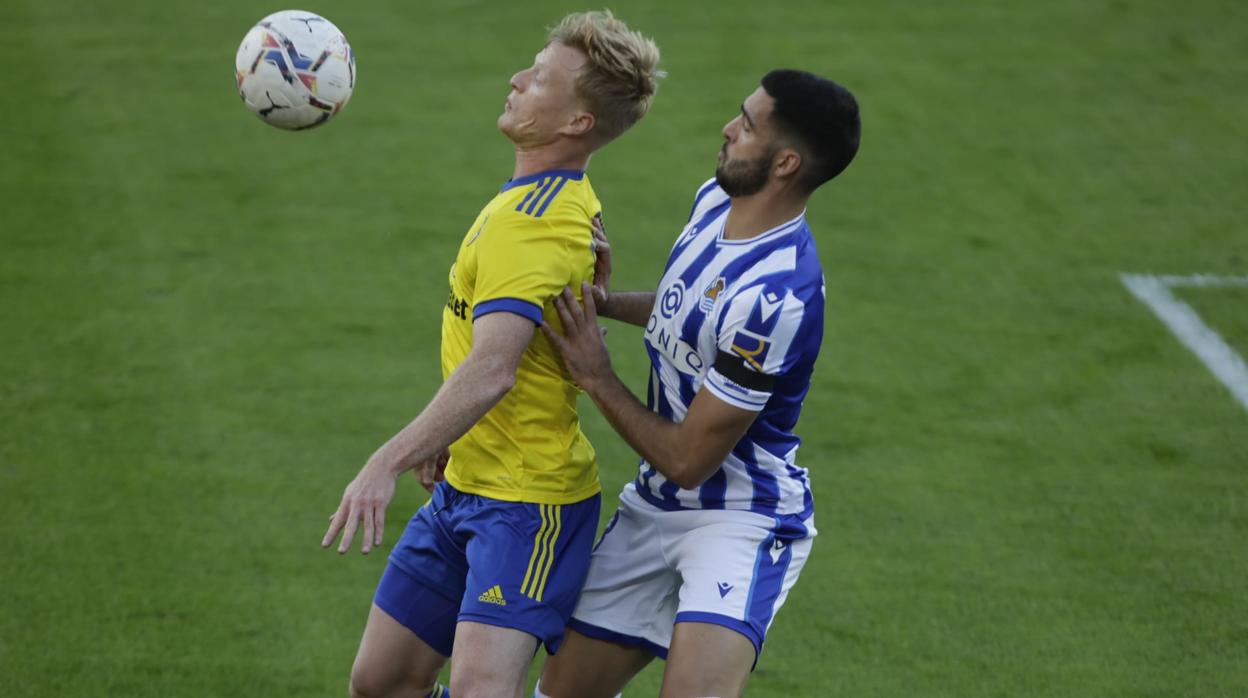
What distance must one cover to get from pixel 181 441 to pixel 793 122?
3585 mm

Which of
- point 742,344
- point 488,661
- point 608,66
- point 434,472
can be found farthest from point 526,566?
point 608,66

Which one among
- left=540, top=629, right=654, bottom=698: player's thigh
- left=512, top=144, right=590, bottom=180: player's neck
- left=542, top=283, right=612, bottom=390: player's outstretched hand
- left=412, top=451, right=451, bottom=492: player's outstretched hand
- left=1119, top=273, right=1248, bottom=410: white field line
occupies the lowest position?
left=1119, top=273, right=1248, bottom=410: white field line

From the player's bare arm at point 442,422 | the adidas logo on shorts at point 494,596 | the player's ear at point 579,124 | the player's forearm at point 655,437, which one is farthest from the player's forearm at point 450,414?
the player's ear at point 579,124

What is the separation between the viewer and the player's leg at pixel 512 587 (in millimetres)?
4012

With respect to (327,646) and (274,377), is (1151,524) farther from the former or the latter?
(274,377)

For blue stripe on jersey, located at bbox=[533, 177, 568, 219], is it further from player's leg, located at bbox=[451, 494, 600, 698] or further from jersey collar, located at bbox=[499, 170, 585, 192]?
player's leg, located at bbox=[451, 494, 600, 698]

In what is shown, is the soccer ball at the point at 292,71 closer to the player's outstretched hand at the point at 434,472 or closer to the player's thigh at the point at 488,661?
the player's outstretched hand at the point at 434,472

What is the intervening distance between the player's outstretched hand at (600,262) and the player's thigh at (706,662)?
983mm

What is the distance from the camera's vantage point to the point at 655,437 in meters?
4.15

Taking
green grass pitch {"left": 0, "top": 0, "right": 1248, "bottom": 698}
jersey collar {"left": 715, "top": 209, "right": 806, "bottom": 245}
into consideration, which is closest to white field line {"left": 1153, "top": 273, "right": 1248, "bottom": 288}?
green grass pitch {"left": 0, "top": 0, "right": 1248, "bottom": 698}

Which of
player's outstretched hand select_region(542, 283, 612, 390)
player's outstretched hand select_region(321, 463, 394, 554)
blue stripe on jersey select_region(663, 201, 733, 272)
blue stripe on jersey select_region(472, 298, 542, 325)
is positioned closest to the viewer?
player's outstretched hand select_region(321, 463, 394, 554)

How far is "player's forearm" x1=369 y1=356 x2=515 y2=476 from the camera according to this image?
365 cm

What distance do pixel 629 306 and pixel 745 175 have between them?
68 cm

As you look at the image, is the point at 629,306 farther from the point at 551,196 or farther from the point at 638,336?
the point at 638,336
